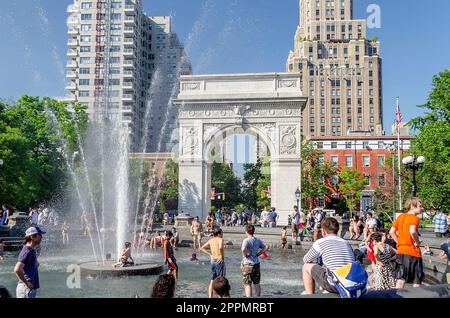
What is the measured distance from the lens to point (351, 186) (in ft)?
189

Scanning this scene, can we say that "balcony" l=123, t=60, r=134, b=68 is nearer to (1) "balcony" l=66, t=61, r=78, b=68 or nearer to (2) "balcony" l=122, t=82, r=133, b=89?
(2) "balcony" l=122, t=82, r=133, b=89

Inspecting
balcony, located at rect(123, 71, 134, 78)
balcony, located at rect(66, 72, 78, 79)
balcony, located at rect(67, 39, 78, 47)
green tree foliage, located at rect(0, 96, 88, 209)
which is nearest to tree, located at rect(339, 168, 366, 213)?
green tree foliage, located at rect(0, 96, 88, 209)

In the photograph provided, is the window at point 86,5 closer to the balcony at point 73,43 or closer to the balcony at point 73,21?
the balcony at point 73,21

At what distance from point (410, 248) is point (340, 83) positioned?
95968 mm

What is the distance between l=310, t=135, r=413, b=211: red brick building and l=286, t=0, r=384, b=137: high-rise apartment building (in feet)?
101

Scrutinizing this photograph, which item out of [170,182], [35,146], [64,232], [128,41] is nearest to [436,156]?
[64,232]

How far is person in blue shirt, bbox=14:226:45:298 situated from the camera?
5629mm

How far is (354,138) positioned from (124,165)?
49.4m

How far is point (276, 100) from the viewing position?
36.2 m

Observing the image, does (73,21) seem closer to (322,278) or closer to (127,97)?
(127,97)

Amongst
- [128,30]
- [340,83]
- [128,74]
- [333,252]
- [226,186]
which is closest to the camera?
Result: [333,252]

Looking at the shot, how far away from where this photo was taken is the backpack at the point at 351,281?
4.13 metres
